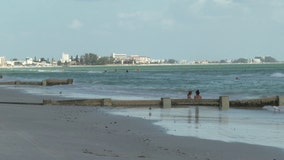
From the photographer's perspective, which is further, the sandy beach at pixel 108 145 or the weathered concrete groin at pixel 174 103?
the weathered concrete groin at pixel 174 103

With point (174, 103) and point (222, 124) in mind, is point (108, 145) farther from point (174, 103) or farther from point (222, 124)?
point (174, 103)

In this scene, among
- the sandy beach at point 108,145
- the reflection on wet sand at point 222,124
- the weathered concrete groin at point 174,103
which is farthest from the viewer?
the weathered concrete groin at point 174,103

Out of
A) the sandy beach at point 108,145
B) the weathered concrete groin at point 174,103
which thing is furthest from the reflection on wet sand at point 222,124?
the weathered concrete groin at point 174,103

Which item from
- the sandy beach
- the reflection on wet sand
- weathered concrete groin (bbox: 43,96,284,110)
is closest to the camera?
the sandy beach

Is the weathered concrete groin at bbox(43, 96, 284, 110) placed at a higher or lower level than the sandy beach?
lower

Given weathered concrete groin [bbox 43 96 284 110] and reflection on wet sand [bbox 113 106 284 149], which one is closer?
reflection on wet sand [bbox 113 106 284 149]

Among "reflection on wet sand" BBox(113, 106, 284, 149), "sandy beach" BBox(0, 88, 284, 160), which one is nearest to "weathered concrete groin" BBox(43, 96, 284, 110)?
"reflection on wet sand" BBox(113, 106, 284, 149)

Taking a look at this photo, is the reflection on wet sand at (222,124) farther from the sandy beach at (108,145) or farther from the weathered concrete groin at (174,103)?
the weathered concrete groin at (174,103)

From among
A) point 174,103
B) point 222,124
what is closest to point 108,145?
point 222,124

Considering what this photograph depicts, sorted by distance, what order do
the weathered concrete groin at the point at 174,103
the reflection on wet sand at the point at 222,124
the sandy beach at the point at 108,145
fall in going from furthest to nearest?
the weathered concrete groin at the point at 174,103, the reflection on wet sand at the point at 222,124, the sandy beach at the point at 108,145

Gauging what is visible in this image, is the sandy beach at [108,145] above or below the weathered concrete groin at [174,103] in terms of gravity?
above

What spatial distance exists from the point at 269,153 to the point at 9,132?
6.77m

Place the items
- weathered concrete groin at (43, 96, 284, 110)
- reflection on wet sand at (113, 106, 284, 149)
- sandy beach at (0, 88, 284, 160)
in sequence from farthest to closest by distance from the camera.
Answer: weathered concrete groin at (43, 96, 284, 110)
reflection on wet sand at (113, 106, 284, 149)
sandy beach at (0, 88, 284, 160)

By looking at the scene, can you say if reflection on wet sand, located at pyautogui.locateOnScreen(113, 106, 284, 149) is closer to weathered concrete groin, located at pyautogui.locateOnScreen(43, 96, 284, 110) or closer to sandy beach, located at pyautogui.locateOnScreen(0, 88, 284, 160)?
sandy beach, located at pyautogui.locateOnScreen(0, 88, 284, 160)
